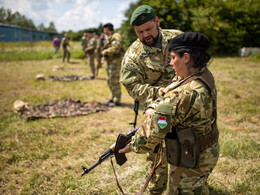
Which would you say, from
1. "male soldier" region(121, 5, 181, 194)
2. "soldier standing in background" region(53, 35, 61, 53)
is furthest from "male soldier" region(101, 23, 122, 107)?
"soldier standing in background" region(53, 35, 61, 53)

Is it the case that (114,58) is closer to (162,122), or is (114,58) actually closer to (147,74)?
(147,74)

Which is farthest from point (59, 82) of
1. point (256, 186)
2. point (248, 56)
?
point (248, 56)

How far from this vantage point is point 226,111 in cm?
522

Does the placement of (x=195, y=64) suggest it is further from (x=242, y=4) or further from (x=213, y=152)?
(x=242, y=4)

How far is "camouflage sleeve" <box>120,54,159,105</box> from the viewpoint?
2127 mm

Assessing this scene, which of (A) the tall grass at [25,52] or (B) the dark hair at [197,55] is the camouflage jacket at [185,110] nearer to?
(B) the dark hair at [197,55]

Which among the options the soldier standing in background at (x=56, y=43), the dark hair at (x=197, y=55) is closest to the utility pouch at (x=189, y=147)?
the dark hair at (x=197, y=55)

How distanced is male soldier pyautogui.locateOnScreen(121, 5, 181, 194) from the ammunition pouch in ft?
2.24

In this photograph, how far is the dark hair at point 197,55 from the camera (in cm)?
143

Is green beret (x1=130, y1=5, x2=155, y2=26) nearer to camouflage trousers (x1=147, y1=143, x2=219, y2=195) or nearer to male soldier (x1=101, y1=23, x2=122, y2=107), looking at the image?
camouflage trousers (x1=147, y1=143, x2=219, y2=195)

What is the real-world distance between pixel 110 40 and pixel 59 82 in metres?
4.62

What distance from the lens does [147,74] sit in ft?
7.68

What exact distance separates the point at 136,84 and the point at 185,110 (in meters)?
0.91

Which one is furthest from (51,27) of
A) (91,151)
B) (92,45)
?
(91,151)
